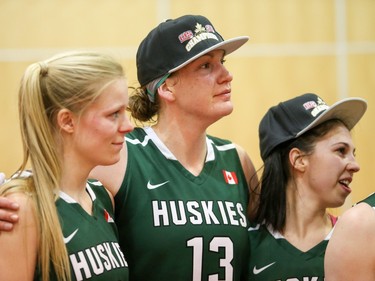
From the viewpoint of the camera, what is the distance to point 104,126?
200cm

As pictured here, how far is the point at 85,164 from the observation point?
2010 millimetres

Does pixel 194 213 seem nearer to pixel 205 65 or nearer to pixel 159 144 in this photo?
pixel 159 144

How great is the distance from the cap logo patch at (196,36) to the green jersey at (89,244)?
0.68m

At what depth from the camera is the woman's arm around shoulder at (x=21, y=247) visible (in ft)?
5.76

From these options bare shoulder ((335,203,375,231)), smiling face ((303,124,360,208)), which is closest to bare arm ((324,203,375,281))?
bare shoulder ((335,203,375,231))

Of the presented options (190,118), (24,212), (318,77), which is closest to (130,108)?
(190,118)

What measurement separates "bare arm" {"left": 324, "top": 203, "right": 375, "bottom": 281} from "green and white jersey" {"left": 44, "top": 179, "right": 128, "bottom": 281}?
594 mm

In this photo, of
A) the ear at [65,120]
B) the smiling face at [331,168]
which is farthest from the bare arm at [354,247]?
the ear at [65,120]

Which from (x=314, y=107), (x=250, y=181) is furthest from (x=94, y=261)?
(x=314, y=107)

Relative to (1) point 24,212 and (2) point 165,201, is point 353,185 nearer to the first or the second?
(2) point 165,201

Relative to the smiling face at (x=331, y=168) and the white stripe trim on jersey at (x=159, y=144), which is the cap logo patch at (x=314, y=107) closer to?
the smiling face at (x=331, y=168)

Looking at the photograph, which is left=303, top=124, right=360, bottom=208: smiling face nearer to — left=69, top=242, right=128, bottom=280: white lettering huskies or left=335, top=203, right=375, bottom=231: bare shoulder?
left=335, top=203, right=375, bottom=231: bare shoulder

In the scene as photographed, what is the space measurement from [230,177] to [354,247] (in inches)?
26.2

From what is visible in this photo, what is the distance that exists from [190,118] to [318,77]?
176 cm
